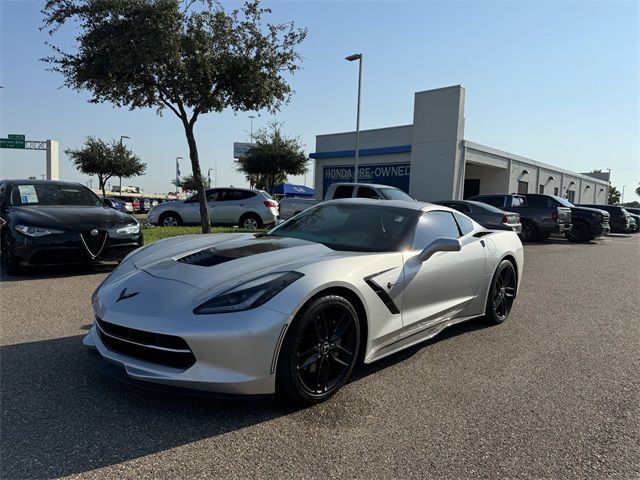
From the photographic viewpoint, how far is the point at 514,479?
228cm

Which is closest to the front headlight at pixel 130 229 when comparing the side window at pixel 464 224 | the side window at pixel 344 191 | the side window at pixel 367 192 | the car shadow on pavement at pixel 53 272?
the car shadow on pavement at pixel 53 272

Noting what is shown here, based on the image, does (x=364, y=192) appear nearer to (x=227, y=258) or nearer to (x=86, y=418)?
(x=227, y=258)

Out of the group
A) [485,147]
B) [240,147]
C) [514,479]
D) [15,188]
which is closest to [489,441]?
[514,479]

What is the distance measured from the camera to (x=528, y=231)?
641 inches

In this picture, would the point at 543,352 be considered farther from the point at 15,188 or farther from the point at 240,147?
the point at 240,147

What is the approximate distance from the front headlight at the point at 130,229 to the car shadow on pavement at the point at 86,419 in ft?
12.1

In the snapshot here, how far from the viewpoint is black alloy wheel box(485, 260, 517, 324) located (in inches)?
191

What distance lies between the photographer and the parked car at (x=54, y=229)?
20.4 feet

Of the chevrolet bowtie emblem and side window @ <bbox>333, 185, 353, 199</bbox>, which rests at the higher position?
side window @ <bbox>333, 185, 353, 199</bbox>

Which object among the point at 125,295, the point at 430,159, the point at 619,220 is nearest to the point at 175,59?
the point at 125,295

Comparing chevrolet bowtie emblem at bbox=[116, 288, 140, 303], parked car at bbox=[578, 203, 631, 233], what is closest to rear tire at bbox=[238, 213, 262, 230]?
chevrolet bowtie emblem at bbox=[116, 288, 140, 303]

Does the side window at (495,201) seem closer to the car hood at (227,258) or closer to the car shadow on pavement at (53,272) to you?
the car shadow on pavement at (53,272)

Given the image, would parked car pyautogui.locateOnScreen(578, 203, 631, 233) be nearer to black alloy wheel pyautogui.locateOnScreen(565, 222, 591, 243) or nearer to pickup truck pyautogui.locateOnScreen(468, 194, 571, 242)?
black alloy wheel pyautogui.locateOnScreen(565, 222, 591, 243)

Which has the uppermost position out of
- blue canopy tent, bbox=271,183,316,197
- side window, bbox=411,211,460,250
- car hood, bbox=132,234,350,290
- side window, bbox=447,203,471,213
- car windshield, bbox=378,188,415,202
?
A: blue canopy tent, bbox=271,183,316,197
